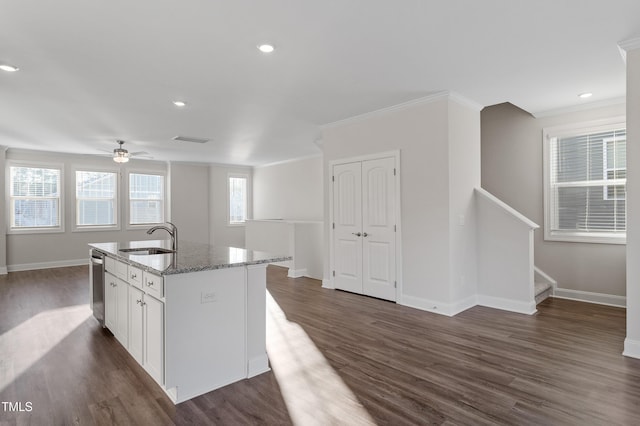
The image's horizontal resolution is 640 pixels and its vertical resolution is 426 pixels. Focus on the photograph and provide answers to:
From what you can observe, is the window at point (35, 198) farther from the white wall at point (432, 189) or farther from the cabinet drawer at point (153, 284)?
the white wall at point (432, 189)

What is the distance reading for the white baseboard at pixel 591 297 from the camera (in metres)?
4.63

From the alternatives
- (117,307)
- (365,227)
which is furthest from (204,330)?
(365,227)

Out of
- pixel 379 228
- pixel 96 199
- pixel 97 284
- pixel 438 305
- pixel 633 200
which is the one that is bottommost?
pixel 438 305

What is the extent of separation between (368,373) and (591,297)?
12.8 feet

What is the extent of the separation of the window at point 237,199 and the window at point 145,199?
6.18 feet

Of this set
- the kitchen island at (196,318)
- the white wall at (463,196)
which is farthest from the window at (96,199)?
the white wall at (463,196)

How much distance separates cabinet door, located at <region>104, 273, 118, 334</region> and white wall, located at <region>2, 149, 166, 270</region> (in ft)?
18.6

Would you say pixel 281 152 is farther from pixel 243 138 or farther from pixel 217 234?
pixel 217 234

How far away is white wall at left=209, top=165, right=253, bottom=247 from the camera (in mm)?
10227

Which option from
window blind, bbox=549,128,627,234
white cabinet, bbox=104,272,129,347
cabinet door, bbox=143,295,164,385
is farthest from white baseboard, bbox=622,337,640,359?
white cabinet, bbox=104,272,129,347

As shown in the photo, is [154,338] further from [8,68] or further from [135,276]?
[8,68]

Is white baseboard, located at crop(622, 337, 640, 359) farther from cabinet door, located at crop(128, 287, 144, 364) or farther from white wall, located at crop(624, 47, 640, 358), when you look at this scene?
cabinet door, located at crop(128, 287, 144, 364)

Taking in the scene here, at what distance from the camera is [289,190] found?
31.3 feet

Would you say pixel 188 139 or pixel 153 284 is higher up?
pixel 188 139
